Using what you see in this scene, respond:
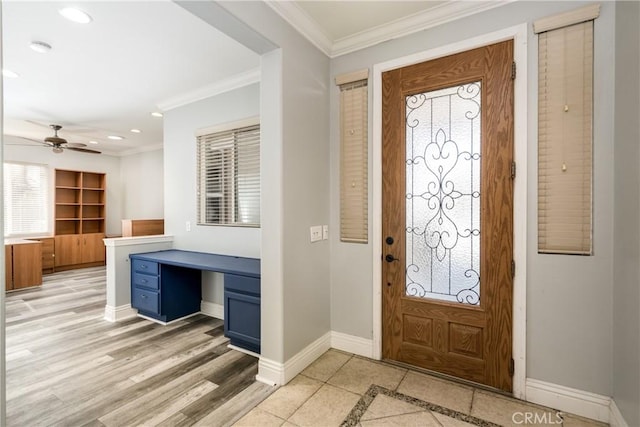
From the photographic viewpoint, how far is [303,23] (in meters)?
2.35

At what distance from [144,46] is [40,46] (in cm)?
93

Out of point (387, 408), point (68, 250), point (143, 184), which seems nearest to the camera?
point (387, 408)

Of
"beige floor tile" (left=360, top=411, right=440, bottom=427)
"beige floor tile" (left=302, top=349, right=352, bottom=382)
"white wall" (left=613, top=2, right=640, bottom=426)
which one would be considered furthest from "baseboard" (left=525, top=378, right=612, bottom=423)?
"beige floor tile" (left=302, top=349, right=352, bottom=382)

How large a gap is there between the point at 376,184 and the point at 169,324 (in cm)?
290

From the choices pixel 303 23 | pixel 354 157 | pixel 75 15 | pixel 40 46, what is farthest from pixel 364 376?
pixel 40 46

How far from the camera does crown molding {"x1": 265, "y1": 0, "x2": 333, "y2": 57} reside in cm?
216

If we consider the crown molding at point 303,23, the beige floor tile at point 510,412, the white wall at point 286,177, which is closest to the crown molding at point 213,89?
the crown molding at point 303,23

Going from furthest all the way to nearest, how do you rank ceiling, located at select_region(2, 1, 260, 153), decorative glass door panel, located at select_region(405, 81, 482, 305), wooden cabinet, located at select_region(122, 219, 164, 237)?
wooden cabinet, located at select_region(122, 219, 164, 237) → ceiling, located at select_region(2, 1, 260, 153) → decorative glass door panel, located at select_region(405, 81, 482, 305)

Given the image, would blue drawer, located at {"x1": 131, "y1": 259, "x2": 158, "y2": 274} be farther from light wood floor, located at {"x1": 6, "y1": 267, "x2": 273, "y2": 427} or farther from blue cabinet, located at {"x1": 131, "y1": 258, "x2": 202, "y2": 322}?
light wood floor, located at {"x1": 6, "y1": 267, "x2": 273, "y2": 427}

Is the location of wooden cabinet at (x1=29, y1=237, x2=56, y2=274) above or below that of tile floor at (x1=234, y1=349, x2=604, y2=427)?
above

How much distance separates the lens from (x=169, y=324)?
348 centimetres

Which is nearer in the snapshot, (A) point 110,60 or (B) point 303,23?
(B) point 303,23

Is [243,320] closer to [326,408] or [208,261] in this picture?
[208,261]

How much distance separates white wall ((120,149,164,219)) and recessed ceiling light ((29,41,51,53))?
13.2 ft
